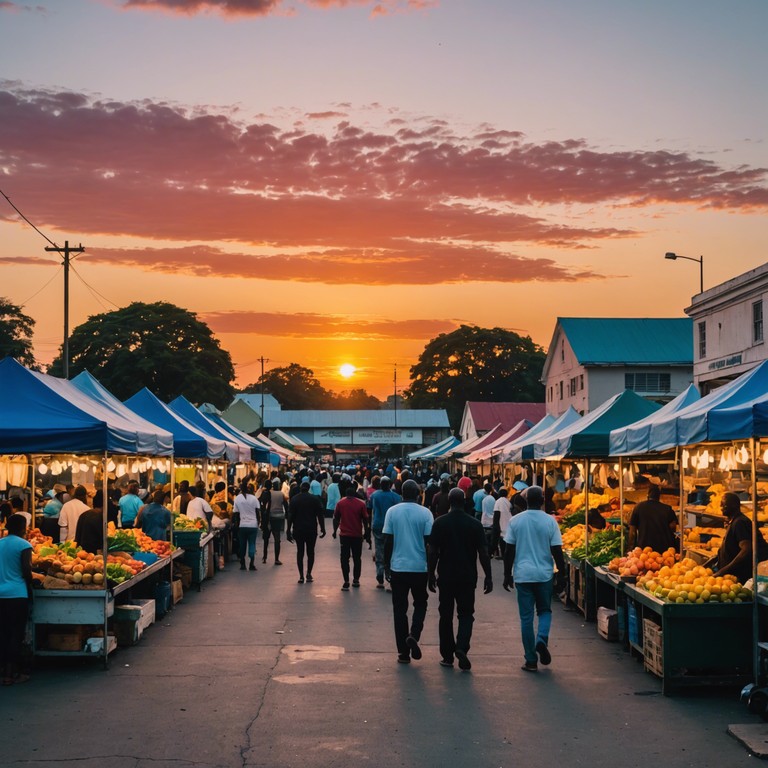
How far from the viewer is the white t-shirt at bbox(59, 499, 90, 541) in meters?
18.1

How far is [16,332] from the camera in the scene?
7031cm

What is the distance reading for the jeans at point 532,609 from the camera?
11281 mm

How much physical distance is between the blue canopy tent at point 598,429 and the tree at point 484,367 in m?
93.4

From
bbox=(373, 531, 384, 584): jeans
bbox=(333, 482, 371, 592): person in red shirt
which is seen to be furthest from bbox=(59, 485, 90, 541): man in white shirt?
bbox=(373, 531, 384, 584): jeans

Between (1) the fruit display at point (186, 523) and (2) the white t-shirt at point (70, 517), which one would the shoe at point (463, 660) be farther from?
(1) the fruit display at point (186, 523)

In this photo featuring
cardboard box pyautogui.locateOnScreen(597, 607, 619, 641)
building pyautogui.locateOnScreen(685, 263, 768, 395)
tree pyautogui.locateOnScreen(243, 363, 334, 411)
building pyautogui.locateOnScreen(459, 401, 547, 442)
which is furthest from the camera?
tree pyautogui.locateOnScreen(243, 363, 334, 411)

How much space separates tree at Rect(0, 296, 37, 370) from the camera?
225 feet

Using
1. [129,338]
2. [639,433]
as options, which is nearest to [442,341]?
[129,338]

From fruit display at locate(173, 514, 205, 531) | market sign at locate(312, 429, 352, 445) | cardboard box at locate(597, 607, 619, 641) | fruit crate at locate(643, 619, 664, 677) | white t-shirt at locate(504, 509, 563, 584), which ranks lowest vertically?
cardboard box at locate(597, 607, 619, 641)

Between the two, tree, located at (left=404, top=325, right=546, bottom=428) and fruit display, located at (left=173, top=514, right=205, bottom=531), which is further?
tree, located at (left=404, top=325, right=546, bottom=428)

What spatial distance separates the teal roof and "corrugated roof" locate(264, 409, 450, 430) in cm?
4122

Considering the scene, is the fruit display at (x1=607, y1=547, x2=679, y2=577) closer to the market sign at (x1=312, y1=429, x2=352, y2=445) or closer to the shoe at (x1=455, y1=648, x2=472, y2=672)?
the shoe at (x1=455, y1=648, x2=472, y2=672)

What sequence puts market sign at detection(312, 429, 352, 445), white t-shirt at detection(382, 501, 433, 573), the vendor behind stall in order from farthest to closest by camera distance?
market sign at detection(312, 429, 352, 445)
white t-shirt at detection(382, 501, 433, 573)
the vendor behind stall

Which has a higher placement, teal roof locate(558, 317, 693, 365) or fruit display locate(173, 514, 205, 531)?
teal roof locate(558, 317, 693, 365)
